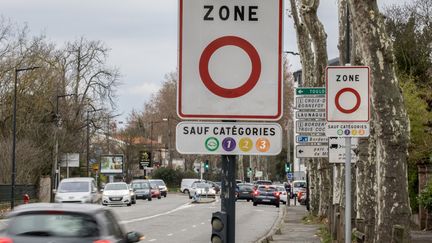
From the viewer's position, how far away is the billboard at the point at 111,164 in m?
93.0

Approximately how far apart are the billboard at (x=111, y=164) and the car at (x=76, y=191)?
5046 centimetres

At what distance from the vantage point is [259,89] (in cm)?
480

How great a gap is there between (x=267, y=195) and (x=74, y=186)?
21077 mm

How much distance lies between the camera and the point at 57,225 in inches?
386

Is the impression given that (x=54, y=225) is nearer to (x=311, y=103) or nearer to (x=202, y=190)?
(x=311, y=103)

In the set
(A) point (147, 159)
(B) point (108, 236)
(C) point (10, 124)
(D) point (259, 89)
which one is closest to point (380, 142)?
(B) point (108, 236)

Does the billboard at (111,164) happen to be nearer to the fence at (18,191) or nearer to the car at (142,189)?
the car at (142,189)

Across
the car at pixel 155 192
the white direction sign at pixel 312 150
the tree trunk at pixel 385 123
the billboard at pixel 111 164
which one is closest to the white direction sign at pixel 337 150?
the tree trunk at pixel 385 123

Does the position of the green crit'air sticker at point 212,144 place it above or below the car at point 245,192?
above

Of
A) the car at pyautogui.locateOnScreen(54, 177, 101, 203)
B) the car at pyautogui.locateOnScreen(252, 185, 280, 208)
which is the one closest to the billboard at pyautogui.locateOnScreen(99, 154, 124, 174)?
the car at pyautogui.locateOnScreen(252, 185, 280, 208)

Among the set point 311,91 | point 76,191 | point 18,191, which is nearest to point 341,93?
point 311,91

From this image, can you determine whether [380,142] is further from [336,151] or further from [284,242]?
[284,242]

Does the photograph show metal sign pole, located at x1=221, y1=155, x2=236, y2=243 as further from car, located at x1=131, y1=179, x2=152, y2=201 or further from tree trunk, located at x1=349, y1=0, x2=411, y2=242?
car, located at x1=131, y1=179, x2=152, y2=201

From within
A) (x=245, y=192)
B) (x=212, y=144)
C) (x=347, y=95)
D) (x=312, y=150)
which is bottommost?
(x=245, y=192)
